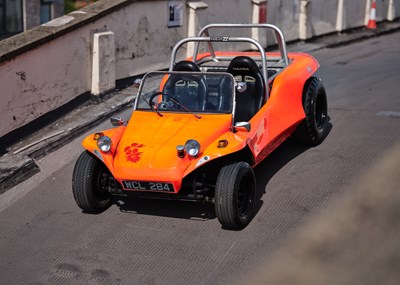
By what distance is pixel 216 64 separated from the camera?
29.0ft

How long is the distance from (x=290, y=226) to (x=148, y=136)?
162 cm

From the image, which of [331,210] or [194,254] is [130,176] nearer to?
[194,254]

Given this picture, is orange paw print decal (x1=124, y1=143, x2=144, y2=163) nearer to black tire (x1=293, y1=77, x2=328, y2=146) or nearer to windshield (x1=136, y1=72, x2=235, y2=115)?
windshield (x1=136, y1=72, x2=235, y2=115)

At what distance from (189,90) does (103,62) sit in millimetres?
3380

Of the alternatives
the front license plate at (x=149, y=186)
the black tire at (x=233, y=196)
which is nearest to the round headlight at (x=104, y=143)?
the front license plate at (x=149, y=186)

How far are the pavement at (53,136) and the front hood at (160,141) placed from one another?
170 centimetres

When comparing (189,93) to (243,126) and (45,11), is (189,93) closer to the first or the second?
(243,126)

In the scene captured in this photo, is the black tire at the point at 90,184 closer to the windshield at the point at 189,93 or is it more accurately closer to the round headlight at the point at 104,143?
the round headlight at the point at 104,143

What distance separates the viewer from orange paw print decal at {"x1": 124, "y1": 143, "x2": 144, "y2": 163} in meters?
6.54

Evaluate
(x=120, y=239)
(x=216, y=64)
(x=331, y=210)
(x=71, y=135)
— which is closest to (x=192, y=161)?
(x=120, y=239)

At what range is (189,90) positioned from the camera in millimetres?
7434

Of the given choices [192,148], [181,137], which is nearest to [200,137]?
[181,137]

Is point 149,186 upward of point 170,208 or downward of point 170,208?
upward

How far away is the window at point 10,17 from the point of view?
56.5 ft
